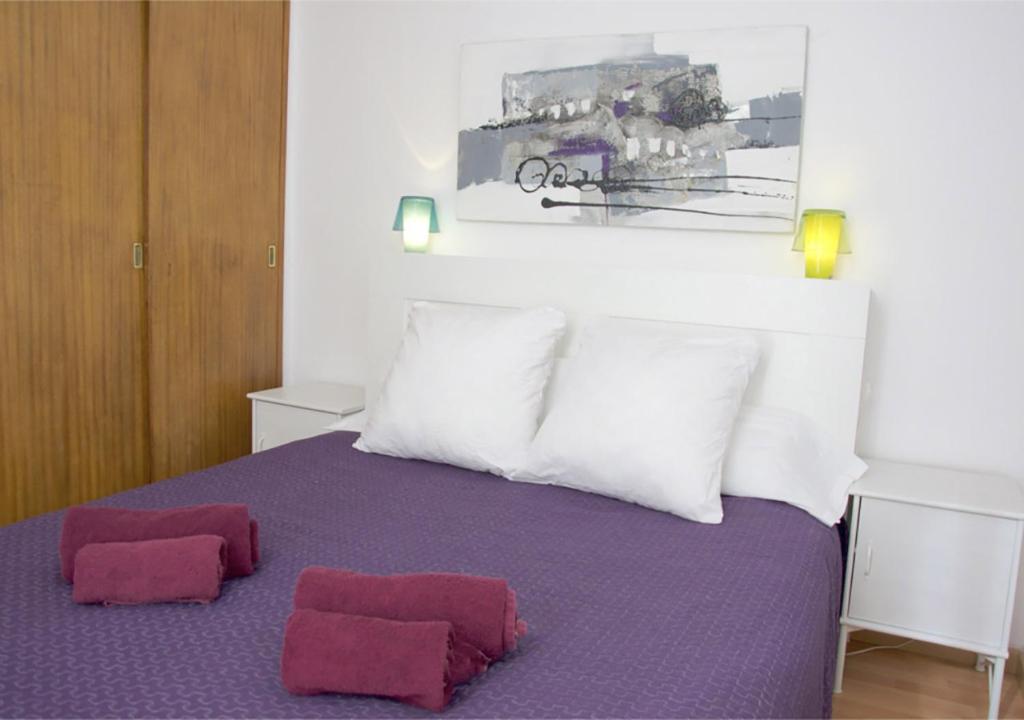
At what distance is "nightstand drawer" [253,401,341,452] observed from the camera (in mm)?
2977

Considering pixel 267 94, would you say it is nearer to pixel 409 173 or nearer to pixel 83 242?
pixel 409 173

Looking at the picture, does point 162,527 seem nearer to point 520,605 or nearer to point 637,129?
point 520,605

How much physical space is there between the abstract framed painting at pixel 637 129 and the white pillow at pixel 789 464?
2.05 ft

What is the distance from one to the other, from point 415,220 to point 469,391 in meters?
0.92

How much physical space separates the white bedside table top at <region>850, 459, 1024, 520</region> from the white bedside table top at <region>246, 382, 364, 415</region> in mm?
1638

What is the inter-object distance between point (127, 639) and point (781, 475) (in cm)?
155

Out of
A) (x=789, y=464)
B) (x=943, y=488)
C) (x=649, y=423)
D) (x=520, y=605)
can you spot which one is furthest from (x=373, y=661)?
(x=943, y=488)

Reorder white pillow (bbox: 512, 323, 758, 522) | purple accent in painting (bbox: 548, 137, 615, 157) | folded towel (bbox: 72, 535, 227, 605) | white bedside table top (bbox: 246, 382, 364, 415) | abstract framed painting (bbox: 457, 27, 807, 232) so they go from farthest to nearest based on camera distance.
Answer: white bedside table top (bbox: 246, 382, 364, 415) → purple accent in painting (bbox: 548, 137, 615, 157) → abstract framed painting (bbox: 457, 27, 807, 232) → white pillow (bbox: 512, 323, 758, 522) → folded towel (bbox: 72, 535, 227, 605)

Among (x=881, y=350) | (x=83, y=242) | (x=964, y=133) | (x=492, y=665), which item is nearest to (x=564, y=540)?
(x=492, y=665)

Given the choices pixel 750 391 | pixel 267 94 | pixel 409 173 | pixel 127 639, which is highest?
pixel 267 94

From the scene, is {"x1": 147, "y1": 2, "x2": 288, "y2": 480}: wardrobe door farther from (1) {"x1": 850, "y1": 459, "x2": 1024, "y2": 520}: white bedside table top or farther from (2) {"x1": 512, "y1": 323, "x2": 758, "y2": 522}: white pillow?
(1) {"x1": 850, "y1": 459, "x2": 1024, "y2": 520}: white bedside table top

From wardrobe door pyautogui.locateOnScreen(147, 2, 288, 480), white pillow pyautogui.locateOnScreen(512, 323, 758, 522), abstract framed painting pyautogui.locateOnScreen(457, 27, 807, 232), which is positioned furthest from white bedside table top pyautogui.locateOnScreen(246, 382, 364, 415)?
white pillow pyautogui.locateOnScreen(512, 323, 758, 522)

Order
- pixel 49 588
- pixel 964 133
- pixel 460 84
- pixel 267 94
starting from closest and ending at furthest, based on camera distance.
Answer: pixel 49 588
pixel 964 133
pixel 460 84
pixel 267 94

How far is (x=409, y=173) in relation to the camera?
124 inches
